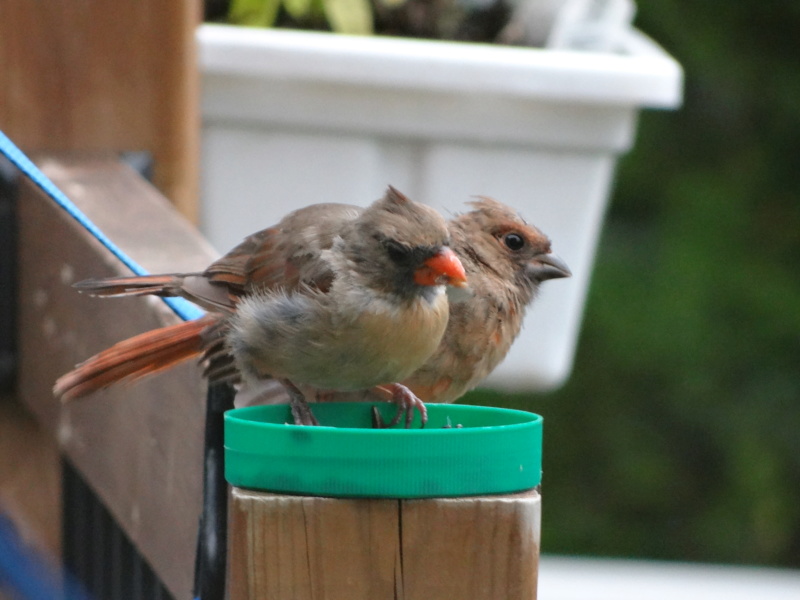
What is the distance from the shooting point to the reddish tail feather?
1.67 m

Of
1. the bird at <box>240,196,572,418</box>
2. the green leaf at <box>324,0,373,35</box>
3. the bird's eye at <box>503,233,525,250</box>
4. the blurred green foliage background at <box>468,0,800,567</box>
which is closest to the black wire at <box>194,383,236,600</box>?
the bird at <box>240,196,572,418</box>

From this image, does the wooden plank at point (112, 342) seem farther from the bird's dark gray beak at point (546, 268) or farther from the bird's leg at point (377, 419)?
the bird's dark gray beak at point (546, 268)

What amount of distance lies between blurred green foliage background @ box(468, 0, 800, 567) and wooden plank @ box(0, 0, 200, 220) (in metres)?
3.09

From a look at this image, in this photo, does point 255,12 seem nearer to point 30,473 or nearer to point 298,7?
point 298,7

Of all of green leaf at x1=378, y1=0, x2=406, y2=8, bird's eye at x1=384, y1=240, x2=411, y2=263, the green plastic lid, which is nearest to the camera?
the green plastic lid

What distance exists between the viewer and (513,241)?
2.36 m

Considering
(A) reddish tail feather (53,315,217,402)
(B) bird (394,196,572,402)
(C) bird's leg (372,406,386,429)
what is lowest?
(B) bird (394,196,572,402)

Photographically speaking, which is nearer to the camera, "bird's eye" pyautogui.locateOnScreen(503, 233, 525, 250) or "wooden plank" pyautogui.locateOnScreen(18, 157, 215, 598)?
"wooden plank" pyautogui.locateOnScreen(18, 157, 215, 598)

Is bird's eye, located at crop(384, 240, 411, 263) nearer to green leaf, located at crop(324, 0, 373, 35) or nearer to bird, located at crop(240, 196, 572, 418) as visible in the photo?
bird, located at crop(240, 196, 572, 418)

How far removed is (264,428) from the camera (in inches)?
41.2

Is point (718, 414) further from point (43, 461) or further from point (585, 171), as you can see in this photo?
point (43, 461)

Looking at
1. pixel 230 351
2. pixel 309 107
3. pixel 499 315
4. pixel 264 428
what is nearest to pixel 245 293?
pixel 230 351

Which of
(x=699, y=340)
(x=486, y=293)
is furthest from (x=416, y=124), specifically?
(x=699, y=340)

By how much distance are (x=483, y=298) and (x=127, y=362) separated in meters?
0.72
